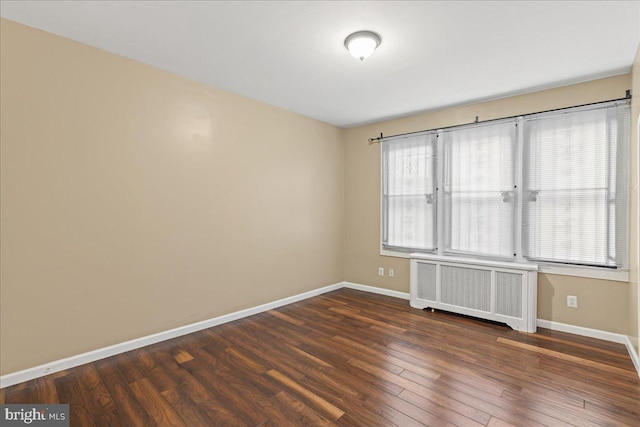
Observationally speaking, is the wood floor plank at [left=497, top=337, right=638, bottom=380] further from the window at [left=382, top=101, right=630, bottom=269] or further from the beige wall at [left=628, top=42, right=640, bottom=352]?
the window at [left=382, top=101, right=630, bottom=269]

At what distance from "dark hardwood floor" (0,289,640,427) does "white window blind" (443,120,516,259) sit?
1.04m

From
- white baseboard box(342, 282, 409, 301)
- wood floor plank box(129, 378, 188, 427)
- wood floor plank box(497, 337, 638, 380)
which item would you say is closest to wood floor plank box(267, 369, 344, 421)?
wood floor plank box(129, 378, 188, 427)

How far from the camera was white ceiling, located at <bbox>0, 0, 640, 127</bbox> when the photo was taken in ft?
6.77

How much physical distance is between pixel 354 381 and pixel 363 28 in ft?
8.73

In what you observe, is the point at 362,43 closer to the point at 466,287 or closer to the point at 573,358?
the point at 466,287

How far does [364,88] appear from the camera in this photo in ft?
11.3

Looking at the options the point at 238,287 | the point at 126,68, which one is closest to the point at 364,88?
the point at 126,68

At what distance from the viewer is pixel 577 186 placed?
3.18 m

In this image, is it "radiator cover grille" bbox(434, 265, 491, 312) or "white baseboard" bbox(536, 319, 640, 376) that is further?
"radiator cover grille" bbox(434, 265, 491, 312)

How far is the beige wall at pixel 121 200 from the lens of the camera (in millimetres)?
2279

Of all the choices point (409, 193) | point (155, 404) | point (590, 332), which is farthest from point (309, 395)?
point (409, 193)

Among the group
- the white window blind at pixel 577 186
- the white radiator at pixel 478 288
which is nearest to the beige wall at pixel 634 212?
the white window blind at pixel 577 186

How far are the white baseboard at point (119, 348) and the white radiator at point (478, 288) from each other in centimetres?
194

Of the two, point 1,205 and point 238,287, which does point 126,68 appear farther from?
point 238,287
